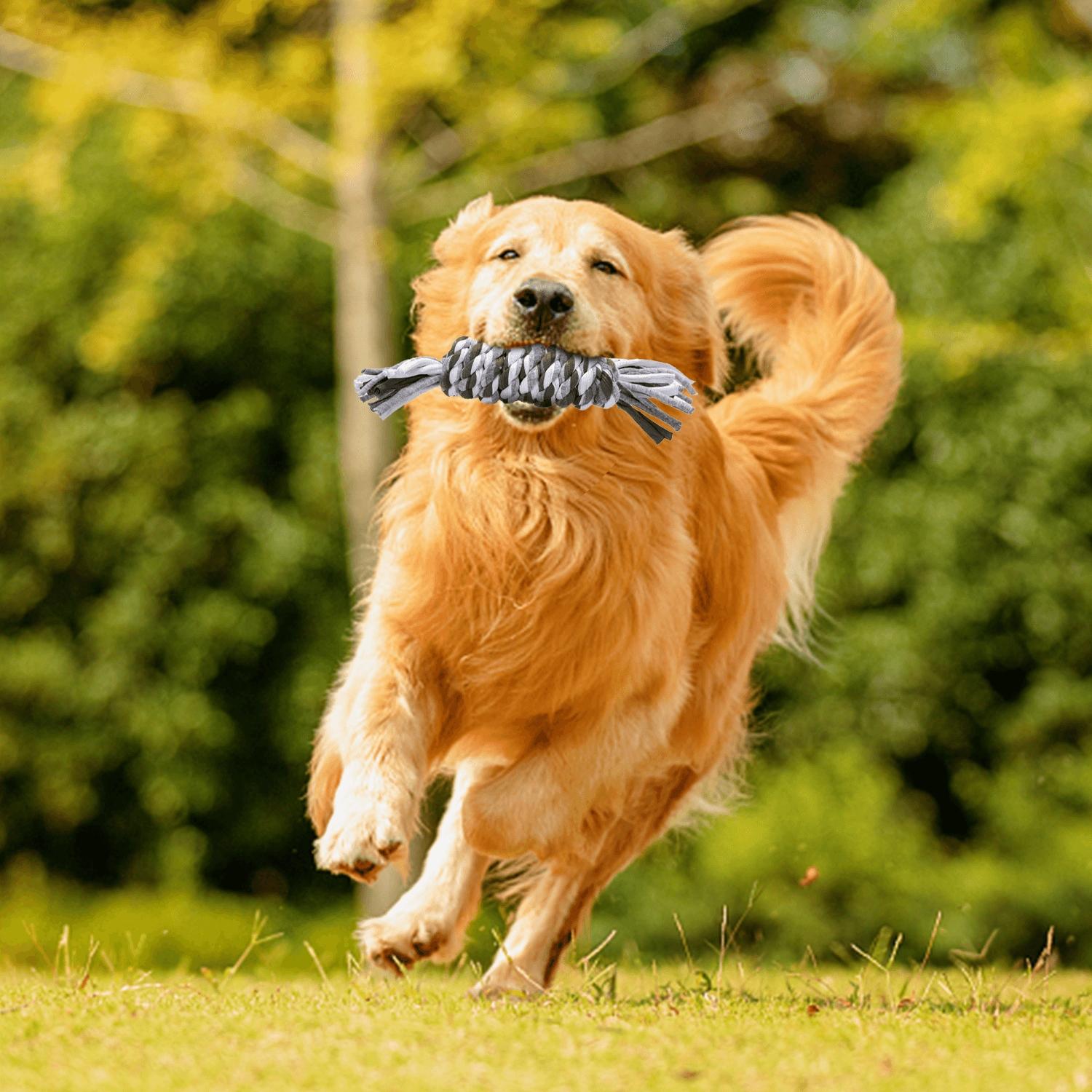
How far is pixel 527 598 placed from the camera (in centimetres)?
404

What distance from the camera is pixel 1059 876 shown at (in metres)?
9.92

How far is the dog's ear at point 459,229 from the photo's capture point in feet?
14.1

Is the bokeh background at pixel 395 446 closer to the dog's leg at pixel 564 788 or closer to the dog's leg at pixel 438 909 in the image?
the dog's leg at pixel 438 909

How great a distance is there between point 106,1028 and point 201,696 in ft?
24.3

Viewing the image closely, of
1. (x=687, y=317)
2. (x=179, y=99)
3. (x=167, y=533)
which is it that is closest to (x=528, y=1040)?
(x=687, y=317)

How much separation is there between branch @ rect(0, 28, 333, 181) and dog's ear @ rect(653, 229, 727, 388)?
4412mm

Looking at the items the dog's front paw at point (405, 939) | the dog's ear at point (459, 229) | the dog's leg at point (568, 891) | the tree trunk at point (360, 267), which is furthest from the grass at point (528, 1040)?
A: the tree trunk at point (360, 267)

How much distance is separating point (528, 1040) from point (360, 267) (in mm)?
5840

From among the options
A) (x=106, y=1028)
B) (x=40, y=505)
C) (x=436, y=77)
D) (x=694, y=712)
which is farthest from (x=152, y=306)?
(x=106, y=1028)

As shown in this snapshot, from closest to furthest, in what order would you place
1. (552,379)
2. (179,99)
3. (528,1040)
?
1. (528,1040)
2. (552,379)
3. (179,99)

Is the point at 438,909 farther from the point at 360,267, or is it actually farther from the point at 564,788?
the point at 360,267

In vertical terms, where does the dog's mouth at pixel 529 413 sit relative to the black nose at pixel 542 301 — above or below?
below

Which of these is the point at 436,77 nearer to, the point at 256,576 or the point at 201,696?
the point at 256,576

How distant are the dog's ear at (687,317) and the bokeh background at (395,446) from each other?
4.47 meters
